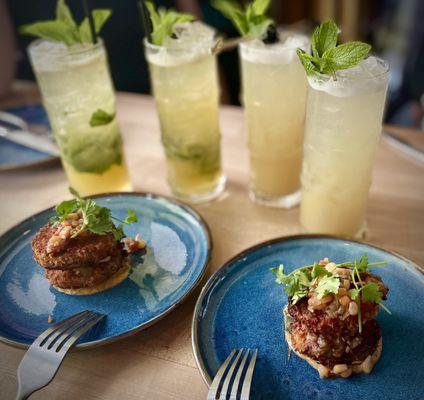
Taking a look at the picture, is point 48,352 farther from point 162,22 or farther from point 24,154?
point 24,154

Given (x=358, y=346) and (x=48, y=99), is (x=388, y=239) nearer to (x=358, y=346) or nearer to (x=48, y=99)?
(x=358, y=346)

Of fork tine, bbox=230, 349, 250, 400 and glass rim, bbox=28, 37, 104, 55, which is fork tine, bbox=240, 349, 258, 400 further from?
glass rim, bbox=28, 37, 104, 55

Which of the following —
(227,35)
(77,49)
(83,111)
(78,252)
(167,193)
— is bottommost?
(227,35)

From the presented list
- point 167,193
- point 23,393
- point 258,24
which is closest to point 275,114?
point 258,24

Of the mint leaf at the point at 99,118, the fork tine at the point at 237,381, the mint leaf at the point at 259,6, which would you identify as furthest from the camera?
Answer: the mint leaf at the point at 99,118

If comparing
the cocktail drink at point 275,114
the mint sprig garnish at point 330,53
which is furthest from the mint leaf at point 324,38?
the cocktail drink at point 275,114

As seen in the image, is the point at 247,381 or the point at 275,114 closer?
the point at 247,381

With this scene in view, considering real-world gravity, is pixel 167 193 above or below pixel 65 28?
below

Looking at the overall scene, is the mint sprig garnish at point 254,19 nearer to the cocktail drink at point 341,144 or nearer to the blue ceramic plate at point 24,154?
the cocktail drink at point 341,144
